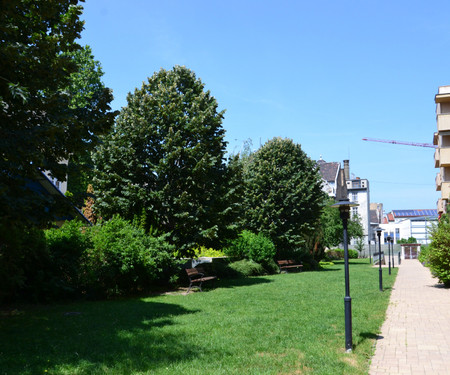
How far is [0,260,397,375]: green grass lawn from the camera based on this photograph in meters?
6.21

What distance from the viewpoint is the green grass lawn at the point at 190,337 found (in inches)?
244

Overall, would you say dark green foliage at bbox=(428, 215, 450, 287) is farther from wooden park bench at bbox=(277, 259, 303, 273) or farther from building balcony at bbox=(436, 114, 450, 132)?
building balcony at bbox=(436, 114, 450, 132)

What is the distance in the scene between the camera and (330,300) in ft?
42.6

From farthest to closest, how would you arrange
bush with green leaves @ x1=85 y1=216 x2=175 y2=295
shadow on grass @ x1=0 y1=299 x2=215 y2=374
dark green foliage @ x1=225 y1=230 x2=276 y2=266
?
dark green foliage @ x1=225 y1=230 x2=276 y2=266, bush with green leaves @ x1=85 y1=216 x2=175 y2=295, shadow on grass @ x1=0 y1=299 x2=215 y2=374

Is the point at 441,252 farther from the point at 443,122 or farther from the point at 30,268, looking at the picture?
the point at 443,122

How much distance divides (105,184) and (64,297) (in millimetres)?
5415

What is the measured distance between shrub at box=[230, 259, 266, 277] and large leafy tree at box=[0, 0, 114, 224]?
15.1m

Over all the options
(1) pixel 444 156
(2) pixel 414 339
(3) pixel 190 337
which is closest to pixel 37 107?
(3) pixel 190 337

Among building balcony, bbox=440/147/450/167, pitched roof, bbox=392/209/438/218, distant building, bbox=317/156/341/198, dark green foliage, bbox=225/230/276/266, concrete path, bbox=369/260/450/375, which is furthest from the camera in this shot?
pitched roof, bbox=392/209/438/218

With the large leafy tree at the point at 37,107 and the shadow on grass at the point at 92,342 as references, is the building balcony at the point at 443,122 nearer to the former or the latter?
the shadow on grass at the point at 92,342

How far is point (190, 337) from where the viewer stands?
801 cm

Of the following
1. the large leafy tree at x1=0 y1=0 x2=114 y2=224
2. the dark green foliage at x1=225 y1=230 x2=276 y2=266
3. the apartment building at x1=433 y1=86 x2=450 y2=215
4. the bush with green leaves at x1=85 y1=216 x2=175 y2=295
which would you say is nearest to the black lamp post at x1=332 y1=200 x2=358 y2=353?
the large leafy tree at x1=0 y1=0 x2=114 y2=224

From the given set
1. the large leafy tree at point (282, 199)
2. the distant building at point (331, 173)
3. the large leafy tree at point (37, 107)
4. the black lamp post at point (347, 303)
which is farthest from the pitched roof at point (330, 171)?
the large leafy tree at point (37, 107)

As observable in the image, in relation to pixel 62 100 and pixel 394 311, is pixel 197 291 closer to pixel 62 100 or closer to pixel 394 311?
pixel 394 311
